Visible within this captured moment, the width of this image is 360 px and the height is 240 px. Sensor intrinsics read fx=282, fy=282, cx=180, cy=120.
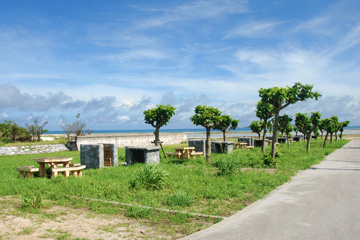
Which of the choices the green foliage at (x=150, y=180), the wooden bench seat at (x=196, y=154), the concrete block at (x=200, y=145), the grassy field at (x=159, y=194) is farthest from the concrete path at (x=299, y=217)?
the concrete block at (x=200, y=145)

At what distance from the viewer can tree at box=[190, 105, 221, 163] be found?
14.3 m

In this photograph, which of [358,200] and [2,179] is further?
[2,179]

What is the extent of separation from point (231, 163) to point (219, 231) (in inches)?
224

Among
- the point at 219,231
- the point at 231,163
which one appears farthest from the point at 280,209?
the point at 231,163

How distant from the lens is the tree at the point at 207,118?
1431 cm

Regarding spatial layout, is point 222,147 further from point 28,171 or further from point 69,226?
point 69,226

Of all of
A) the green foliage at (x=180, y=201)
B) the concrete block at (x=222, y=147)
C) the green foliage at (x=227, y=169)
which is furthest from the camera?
the concrete block at (x=222, y=147)

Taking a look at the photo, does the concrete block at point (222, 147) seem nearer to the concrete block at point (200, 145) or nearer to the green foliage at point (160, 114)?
the concrete block at point (200, 145)

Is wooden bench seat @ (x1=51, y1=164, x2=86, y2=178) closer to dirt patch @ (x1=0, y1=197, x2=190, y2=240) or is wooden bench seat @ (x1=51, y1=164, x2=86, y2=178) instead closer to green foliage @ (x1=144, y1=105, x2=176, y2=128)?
dirt patch @ (x1=0, y1=197, x2=190, y2=240)

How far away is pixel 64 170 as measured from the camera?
10023 millimetres

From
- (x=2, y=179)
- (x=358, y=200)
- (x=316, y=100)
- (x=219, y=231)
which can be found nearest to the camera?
(x=219, y=231)

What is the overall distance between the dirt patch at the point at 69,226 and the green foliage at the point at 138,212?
0.47 ft

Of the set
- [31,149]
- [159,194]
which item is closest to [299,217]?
[159,194]

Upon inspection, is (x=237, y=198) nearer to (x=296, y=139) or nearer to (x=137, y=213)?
(x=137, y=213)
